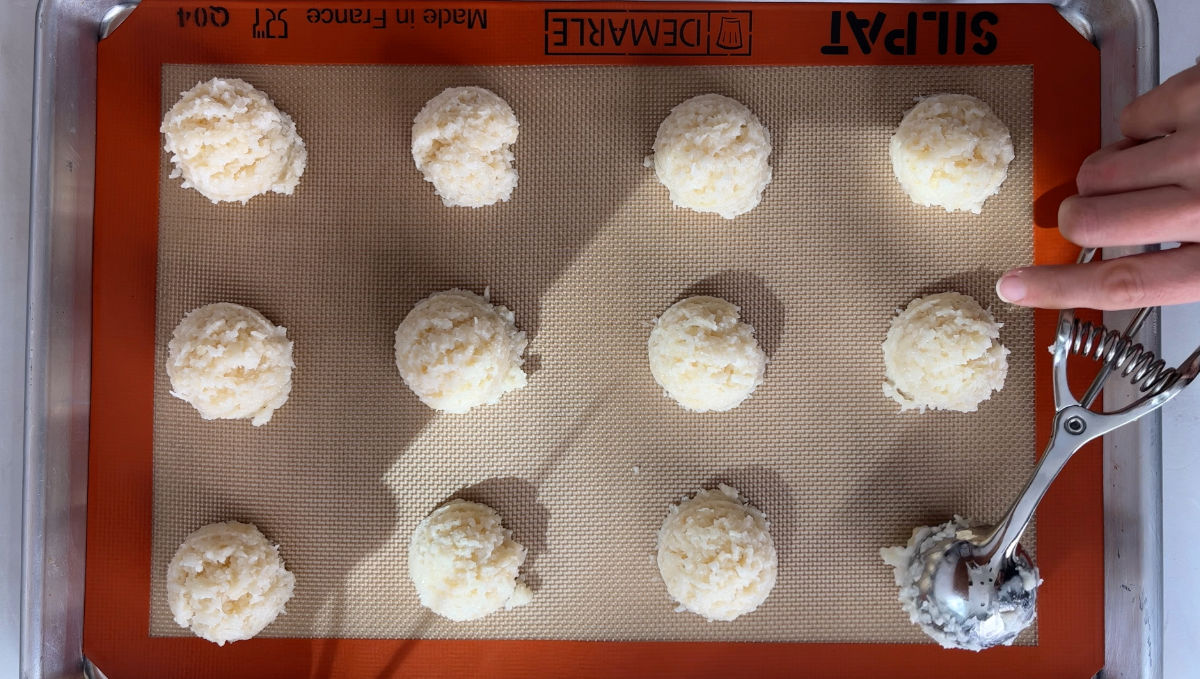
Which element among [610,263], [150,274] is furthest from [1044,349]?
[150,274]

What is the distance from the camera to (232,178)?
1407 mm

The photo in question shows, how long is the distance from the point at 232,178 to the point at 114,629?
88 centimetres

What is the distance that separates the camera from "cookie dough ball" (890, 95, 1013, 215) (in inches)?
54.4

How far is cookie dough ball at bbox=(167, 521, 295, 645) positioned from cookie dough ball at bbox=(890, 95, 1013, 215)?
1.39 m

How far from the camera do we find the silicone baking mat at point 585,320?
1.47 m

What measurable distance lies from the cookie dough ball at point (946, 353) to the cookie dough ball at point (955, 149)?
0.20 meters

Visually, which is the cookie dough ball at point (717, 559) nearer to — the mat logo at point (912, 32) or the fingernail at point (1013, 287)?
the fingernail at point (1013, 287)

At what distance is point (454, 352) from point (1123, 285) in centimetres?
107

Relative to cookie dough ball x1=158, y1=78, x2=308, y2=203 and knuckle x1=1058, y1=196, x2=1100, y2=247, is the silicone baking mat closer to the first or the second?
cookie dough ball x1=158, y1=78, x2=308, y2=203

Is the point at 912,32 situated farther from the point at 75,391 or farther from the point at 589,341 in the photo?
the point at 75,391

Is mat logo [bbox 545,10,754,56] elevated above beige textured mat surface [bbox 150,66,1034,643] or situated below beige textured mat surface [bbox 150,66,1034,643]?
above

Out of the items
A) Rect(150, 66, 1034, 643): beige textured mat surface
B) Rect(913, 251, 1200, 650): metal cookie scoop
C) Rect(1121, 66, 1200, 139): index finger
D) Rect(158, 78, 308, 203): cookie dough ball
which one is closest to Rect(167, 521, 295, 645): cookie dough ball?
Rect(150, 66, 1034, 643): beige textured mat surface

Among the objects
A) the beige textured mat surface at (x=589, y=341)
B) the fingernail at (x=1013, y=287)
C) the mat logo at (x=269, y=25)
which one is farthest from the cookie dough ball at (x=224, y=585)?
the fingernail at (x=1013, y=287)

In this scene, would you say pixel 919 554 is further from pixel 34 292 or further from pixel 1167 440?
pixel 34 292
